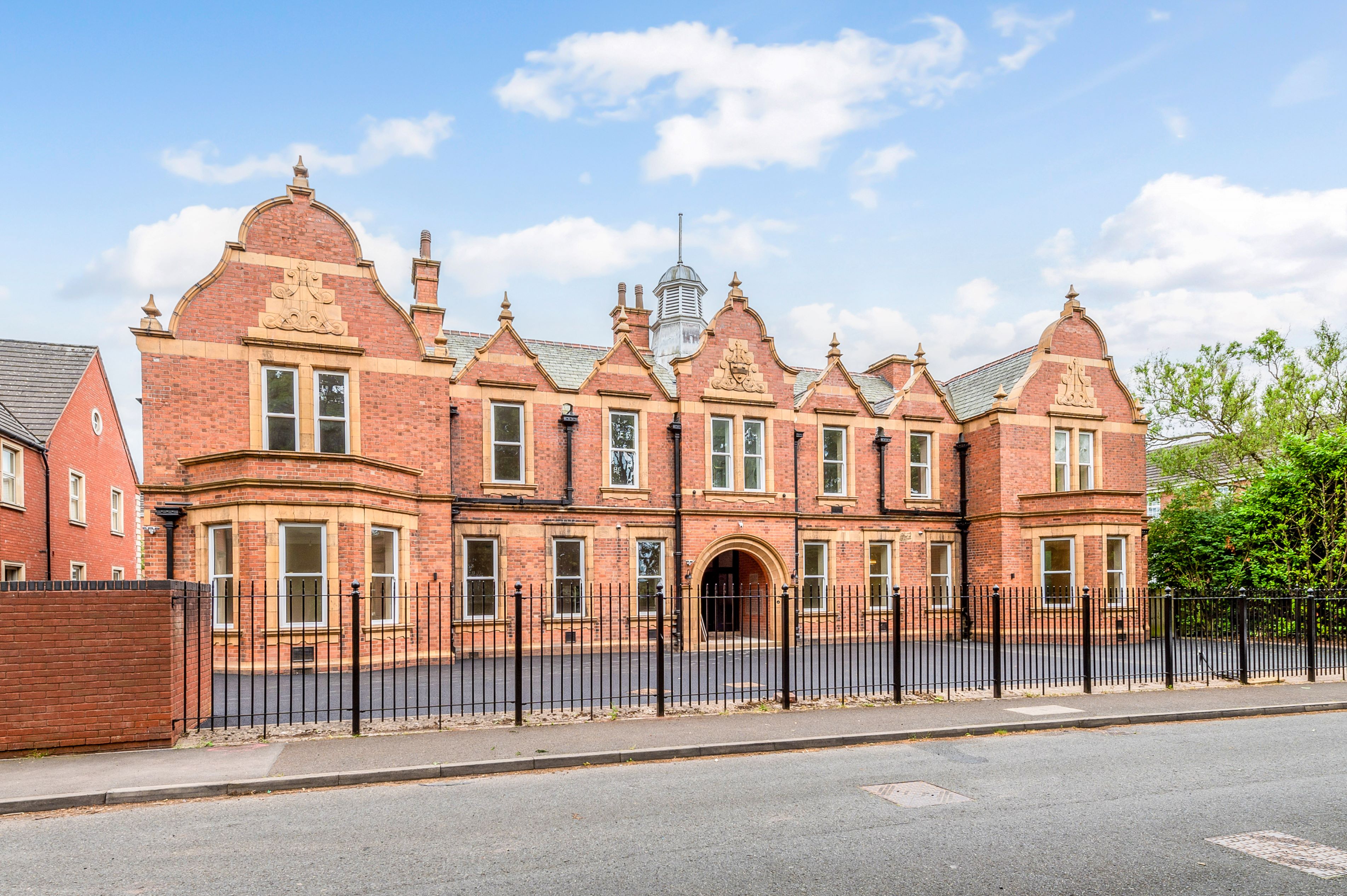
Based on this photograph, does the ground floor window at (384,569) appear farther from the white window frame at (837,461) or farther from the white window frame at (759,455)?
the white window frame at (837,461)

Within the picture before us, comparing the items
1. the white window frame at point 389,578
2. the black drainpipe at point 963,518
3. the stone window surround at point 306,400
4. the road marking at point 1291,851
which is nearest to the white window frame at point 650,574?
the white window frame at point 389,578

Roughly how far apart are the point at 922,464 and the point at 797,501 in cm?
469

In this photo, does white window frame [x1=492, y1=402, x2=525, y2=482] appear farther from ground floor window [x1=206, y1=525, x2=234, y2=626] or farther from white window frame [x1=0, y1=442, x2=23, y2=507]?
white window frame [x1=0, y1=442, x2=23, y2=507]

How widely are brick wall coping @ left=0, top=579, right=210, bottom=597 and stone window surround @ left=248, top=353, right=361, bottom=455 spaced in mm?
8637

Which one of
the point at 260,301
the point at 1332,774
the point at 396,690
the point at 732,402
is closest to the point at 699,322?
the point at 732,402

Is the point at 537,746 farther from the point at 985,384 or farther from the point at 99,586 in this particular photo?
the point at 985,384

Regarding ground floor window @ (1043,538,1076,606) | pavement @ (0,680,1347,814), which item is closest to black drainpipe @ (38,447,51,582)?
pavement @ (0,680,1347,814)

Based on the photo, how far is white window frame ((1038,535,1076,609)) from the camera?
979 inches

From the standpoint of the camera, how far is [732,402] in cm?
2422

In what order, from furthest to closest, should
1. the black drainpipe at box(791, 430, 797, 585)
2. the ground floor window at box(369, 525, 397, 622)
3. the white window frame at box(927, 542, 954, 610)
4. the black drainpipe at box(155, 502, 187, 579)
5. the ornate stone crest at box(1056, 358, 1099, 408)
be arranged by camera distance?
the ornate stone crest at box(1056, 358, 1099, 408)
the white window frame at box(927, 542, 954, 610)
the black drainpipe at box(791, 430, 797, 585)
the ground floor window at box(369, 525, 397, 622)
the black drainpipe at box(155, 502, 187, 579)

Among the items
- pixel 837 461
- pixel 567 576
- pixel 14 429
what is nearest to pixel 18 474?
pixel 14 429

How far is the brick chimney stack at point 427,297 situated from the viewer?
72.0ft

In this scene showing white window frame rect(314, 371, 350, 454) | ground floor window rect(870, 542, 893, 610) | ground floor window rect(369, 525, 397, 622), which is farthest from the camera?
ground floor window rect(870, 542, 893, 610)

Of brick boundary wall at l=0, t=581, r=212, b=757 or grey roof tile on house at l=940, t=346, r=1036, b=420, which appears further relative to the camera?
grey roof tile on house at l=940, t=346, r=1036, b=420
